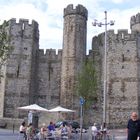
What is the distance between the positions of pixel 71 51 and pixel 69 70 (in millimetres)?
2187

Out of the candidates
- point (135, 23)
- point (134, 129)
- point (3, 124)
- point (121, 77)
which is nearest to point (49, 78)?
point (121, 77)

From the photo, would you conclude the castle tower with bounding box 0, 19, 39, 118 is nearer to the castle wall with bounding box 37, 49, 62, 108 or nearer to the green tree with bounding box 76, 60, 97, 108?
the castle wall with bounding box 37, 49, 62, 108

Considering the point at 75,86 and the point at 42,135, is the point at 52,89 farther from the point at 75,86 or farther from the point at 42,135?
the point at 42,135

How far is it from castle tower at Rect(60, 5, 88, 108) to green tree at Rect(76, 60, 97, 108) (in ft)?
4.03

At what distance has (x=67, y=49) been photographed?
49.5m

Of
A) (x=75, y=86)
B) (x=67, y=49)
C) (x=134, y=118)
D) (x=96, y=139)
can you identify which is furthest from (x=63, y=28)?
(x=134, y=118)

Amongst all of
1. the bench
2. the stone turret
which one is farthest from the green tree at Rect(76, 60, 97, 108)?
the bench

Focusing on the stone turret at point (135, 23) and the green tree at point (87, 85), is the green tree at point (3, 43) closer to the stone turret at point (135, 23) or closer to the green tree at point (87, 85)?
the green tree at point (87, 85)

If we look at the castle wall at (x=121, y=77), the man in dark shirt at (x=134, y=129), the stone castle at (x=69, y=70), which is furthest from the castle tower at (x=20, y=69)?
the man in dark shirt at (x=134, y=129)

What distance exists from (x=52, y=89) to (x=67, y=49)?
5.45 meters

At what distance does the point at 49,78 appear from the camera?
2042 inches

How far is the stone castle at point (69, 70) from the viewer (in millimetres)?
48172

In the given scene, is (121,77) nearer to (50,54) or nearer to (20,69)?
(50,54)

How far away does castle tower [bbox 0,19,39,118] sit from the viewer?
48.8 m
